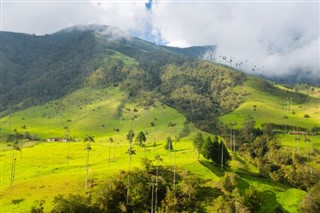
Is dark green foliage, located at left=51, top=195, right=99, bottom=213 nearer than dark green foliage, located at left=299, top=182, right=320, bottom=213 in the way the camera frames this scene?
Yes

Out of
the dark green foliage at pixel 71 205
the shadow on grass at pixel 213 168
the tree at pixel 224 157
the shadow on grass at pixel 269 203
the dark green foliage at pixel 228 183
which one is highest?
the tree at pixel 224 157

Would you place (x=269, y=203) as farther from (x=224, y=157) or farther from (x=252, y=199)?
(x=224, y=157)

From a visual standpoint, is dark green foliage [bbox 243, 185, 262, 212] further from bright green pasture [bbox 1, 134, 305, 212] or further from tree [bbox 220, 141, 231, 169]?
tree [bbox 220, 141, 231, 169]

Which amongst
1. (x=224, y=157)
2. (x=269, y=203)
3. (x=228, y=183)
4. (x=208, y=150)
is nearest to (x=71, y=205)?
(x=228, y=183)

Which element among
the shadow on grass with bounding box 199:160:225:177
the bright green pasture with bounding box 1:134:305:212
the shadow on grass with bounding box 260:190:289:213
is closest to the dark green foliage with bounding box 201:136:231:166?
the shadow on grass with bounding box 199:160:225:177

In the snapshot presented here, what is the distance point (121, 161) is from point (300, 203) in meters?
87.9

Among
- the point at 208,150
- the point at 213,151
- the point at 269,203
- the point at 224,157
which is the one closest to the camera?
the point at 269,203

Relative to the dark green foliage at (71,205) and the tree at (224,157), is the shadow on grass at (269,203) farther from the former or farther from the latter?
the dark green foliage at (71,205)

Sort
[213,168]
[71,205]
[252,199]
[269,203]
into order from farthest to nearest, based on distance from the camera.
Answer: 1. [213,168]
2. [269,203]
3. [252,199]
4. [71,205]

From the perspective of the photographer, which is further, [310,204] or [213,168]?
[213,168]

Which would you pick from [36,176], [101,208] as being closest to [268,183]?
[101,208]

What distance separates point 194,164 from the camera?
177875 millimetres

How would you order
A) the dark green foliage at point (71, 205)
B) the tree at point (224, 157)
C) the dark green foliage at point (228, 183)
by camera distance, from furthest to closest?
the tree at point (224, 157) < the dark green foliage at point (228, 183) < the dark green foliage at point (71, 205)

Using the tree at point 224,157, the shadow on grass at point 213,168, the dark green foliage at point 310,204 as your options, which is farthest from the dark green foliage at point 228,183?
the dark green foliage at point 310,204
